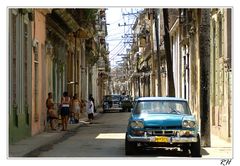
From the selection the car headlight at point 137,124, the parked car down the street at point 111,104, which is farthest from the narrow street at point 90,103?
the parked car down the street at point 111,104

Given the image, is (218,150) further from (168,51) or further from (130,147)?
(168,51)

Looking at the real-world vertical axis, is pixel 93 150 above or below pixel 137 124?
below

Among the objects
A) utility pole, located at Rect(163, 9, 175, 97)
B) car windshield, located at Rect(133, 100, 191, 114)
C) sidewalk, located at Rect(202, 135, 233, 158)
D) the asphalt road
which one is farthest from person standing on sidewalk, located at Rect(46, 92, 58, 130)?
car windshield, located at Rect(133, 100, 191, 114)

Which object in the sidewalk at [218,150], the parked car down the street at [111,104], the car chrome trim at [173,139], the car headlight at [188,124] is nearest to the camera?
the car chrome trim at [173,139]

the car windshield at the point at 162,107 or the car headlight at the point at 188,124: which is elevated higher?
the car windshield at the point at 162,107

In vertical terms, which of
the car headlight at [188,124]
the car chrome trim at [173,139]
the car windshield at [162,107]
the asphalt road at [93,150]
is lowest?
the asphalt road at [93,150]

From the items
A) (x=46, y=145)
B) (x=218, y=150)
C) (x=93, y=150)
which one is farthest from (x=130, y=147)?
(x=46, y=145)

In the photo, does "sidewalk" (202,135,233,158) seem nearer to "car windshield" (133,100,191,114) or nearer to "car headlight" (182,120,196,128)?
"car headlight" (182,120,196,128)

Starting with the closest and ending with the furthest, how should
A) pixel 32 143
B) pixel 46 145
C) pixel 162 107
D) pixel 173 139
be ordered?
pixel 173 139 < pixel 162 107 < pixel 32 143 < pixel 46 145

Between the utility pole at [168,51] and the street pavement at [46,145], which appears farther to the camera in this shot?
the utility pole at [168,51]

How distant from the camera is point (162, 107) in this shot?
1652 cm

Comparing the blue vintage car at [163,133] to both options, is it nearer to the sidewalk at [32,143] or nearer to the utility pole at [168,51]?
the sidewalk at [32,143]

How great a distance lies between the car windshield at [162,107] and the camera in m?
16.4
